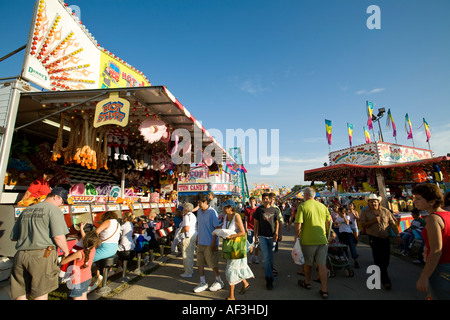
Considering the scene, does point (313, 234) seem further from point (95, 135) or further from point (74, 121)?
point (74, 121)

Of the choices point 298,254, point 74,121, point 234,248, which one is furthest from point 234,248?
point 74,121

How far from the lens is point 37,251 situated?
2670 millimetres

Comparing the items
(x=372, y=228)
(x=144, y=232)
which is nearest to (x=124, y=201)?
(x=144, y=232)

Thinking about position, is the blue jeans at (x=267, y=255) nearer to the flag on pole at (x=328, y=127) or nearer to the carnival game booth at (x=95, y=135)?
the carnival game booth at (x=95, y=135)

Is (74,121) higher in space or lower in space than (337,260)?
higher

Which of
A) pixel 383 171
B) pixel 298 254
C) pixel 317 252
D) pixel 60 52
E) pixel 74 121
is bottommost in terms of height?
pixel 298 254

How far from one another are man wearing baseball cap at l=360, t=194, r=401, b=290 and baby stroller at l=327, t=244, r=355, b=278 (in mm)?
717

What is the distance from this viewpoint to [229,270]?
12.0 feet

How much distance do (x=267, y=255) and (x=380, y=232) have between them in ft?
7.48

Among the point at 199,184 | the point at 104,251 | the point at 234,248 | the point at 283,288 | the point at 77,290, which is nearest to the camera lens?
the point at 77,290

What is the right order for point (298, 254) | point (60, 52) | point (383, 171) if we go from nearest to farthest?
point (298, 254) < point (60, 52) < point (383, 171)

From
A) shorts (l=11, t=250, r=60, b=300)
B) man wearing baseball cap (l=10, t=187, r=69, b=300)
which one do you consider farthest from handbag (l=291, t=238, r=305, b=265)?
shorts (l=11, t=250, r=60, b=300)
